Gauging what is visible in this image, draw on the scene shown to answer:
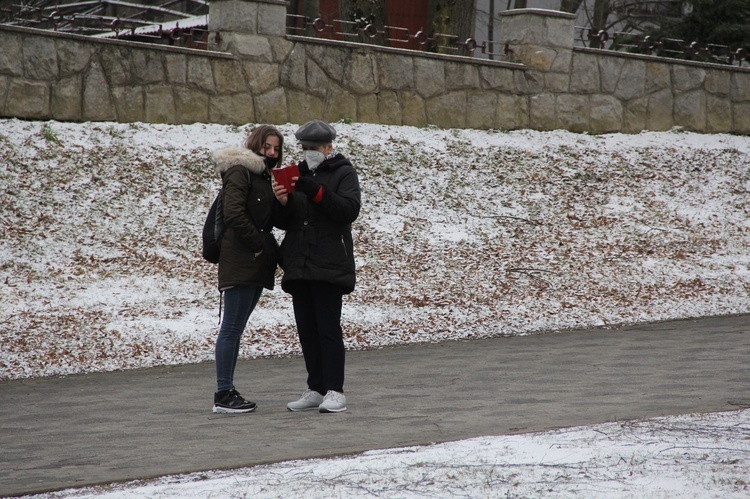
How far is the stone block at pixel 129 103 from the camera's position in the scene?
37.6 ft

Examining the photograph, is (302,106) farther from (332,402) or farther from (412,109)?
(332,402)

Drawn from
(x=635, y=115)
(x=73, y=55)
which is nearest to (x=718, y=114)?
(x=635, y=115)

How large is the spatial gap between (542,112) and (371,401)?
8629mm

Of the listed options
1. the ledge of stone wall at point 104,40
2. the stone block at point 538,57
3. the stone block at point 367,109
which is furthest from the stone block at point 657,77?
the ledge of stone wall at point 104,40

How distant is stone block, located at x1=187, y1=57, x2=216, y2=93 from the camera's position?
38.9 ft

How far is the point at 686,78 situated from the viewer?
14641 mm

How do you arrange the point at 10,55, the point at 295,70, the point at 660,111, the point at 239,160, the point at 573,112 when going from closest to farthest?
the point at 239,160 < the point at 10,55 < the point at 295,70 < the point at 573,112 < the point at 660,111

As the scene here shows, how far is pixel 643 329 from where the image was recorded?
28.9 feet

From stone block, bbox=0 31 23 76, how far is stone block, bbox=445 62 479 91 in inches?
213

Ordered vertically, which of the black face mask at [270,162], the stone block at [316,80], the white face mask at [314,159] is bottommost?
the black face mask at [270,162]

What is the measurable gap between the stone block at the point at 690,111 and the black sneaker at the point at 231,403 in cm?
1053

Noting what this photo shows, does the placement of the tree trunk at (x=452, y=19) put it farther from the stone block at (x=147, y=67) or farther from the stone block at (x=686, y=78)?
the stone block at (x=147, y=67)

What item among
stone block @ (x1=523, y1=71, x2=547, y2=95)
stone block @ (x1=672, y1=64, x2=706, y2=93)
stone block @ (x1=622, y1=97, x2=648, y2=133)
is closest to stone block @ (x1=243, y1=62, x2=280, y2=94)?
stone block @ (x1=523, y1=71, x2=547, y2=95)

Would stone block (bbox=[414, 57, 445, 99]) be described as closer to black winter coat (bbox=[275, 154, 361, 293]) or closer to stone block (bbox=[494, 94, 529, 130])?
stone block (bbox=[494, 94, 529, 130])
